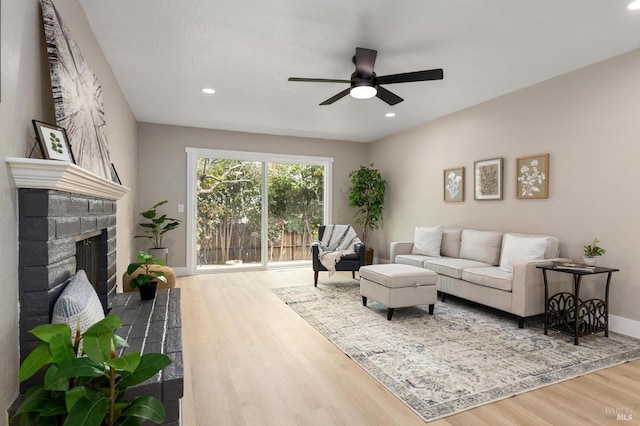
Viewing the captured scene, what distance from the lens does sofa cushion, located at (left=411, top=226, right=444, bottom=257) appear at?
4.77 metres

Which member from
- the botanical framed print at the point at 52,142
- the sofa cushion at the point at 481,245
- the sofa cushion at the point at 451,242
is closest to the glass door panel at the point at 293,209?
the sofa cushion at the point at 451,242

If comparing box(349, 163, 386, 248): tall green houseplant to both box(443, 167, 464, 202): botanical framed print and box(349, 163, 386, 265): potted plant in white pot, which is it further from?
box(443, 167, 464, 202): botanical framed print

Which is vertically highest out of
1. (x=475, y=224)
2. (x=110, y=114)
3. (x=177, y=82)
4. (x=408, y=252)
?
(x=177, y=82)

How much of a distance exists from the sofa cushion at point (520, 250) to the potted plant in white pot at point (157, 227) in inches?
179

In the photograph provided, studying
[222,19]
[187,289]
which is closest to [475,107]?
[222,19]

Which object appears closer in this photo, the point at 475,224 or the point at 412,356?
the point at 412,356

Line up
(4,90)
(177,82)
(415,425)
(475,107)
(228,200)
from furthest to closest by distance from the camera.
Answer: (228,200) < (475,107) < (177,82) < (415,425) < (4,90)

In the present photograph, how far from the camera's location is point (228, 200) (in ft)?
19.9

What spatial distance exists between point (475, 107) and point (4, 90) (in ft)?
15.7

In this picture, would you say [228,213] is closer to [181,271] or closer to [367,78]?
[181,271]

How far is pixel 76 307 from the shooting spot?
145cm

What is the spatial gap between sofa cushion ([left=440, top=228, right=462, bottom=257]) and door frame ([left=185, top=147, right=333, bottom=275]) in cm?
251

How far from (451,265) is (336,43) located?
273 centimetres

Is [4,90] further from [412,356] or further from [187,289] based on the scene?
[187,289]
